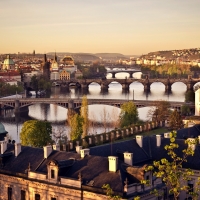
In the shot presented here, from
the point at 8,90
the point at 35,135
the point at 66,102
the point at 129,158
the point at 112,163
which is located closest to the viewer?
the point at 112,163

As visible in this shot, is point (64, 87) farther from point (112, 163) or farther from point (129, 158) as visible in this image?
point (112, 163)

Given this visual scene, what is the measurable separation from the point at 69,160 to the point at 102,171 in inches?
71.1

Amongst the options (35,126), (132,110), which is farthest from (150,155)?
(132,110)

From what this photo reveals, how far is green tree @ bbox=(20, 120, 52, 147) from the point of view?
39688 millimetres

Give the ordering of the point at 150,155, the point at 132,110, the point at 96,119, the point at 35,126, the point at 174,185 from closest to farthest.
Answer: the point at 174,185 < the point at 150,155 < the point at 35,126 < the point at 132,110 < the point at 96,119

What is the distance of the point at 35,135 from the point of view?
133 feet

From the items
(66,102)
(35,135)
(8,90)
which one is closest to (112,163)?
(35,135)

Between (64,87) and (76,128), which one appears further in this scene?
(64,87)

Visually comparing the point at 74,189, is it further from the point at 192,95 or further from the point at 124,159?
the point at 192,95

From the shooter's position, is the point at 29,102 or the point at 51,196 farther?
the point at 29,102

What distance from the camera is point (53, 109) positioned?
7775cm

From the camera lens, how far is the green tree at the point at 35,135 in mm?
39688

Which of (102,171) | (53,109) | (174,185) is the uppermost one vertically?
(174,185)

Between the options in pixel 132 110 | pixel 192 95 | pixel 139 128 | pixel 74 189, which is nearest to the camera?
pixel 74 189
